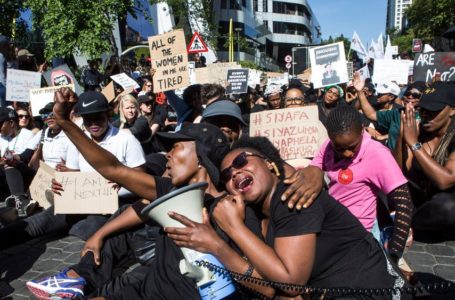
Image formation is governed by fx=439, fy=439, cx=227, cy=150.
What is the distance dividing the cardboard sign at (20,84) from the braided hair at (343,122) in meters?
7.21

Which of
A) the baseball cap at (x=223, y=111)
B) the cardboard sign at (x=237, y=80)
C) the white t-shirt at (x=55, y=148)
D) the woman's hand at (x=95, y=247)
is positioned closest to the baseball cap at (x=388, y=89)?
the cardboard sign at (x=237, y=80)

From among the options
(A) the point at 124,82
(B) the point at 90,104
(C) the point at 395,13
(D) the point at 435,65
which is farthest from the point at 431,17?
(C) the point at 395,13

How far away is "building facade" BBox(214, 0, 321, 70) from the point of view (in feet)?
195

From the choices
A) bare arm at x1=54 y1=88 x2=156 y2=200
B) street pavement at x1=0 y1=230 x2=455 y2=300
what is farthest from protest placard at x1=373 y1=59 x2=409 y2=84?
bare arm at x1=54 y1=88 x2=156 y2=200

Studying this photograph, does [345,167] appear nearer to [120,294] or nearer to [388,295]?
[388,295]

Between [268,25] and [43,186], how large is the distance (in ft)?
253

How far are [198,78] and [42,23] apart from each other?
234 inches

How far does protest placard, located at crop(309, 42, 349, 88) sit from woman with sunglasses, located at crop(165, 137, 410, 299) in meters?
5.11

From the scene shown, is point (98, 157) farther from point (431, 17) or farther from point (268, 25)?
point (268, 25)

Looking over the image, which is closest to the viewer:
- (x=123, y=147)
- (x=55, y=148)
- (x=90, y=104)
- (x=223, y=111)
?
(x=90, y=104)

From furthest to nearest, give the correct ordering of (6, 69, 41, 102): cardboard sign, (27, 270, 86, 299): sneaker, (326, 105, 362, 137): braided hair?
(6, 69, 41, 102): cardboard sign, (27, 270, 86, 299): sneaker, (326, 105, 362, 137): braided hair

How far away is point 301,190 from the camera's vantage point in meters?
2.10

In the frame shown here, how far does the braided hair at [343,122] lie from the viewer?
2855 millimetres

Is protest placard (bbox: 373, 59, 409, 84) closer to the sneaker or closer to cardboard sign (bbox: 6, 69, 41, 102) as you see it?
cardboard sign (bbox: 6, 69, 41, 102)
